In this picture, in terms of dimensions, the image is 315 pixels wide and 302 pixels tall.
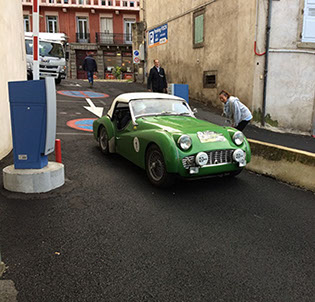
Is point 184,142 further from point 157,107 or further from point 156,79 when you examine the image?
point 156,79

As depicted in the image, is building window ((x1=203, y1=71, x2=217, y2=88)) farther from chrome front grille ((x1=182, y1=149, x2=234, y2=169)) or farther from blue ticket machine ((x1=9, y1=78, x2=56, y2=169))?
blue ticket machine ((x1=9, y1=78, x2=56, y2=169))

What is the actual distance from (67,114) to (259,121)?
23.6ft

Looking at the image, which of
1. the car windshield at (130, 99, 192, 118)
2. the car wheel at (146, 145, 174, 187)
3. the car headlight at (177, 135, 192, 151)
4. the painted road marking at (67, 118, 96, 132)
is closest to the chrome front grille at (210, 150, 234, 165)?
the car headlight at (177, 135, 192, 151)

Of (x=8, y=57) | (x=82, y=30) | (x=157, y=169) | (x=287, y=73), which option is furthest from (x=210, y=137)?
(x=82, y=30)

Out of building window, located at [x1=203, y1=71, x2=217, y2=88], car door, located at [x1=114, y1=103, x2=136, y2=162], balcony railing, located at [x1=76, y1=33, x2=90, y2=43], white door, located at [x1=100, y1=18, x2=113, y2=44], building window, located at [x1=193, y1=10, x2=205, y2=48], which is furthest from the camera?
white door, located at [x1=100, y1=18, x2=113, y2=44]

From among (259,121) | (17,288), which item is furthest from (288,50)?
(17,288)

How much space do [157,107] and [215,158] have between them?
5.97 ft

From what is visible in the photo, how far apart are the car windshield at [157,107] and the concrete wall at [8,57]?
2.57m

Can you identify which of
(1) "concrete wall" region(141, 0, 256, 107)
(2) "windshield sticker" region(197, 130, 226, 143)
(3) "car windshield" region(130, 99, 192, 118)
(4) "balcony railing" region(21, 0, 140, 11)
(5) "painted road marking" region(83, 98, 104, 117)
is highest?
(4) "balcony railing" region(21, 0, 140, 11)

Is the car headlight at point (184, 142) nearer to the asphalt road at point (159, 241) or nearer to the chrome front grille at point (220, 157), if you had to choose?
the chrome front grille at point (220, 157)

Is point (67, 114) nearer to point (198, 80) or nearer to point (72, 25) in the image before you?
point (198, 80)

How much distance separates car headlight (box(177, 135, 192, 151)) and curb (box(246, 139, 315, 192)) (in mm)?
1986

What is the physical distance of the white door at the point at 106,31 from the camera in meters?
36.4

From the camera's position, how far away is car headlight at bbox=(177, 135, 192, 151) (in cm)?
427
